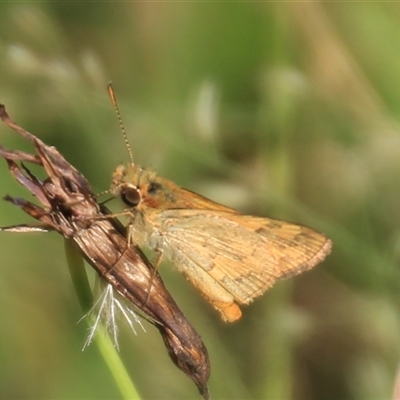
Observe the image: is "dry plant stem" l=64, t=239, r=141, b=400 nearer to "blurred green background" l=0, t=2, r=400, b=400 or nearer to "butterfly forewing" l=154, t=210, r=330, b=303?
"butterfly forewing" l=154, t=210, r=330, b=303

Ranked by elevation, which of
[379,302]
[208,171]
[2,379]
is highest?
[208,171]

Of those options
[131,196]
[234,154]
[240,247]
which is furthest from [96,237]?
[234,154]

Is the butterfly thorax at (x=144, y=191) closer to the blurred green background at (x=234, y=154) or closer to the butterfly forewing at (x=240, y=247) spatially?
the butterfly forewing at (x=240, y=247)

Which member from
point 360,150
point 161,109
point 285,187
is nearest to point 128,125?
point 161,109

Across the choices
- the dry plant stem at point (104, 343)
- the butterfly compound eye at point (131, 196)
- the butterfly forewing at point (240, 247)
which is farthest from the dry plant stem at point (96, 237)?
the butterfly forewing at point (240, 247)

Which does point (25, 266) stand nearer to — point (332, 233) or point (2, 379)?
point (2, 379)

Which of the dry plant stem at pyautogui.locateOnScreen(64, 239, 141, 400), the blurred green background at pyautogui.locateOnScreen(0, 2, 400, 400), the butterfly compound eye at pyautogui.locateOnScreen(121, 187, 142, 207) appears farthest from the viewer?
the blurred green background at pyautogui.locateOnScreen(0, 2, 400, 400)

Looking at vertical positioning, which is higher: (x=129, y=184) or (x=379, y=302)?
(x=129, y=184)

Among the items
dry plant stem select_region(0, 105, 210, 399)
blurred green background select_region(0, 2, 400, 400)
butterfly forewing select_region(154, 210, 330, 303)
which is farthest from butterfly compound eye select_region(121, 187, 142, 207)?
blurred green background select_region(0, 2, 400, 400)
